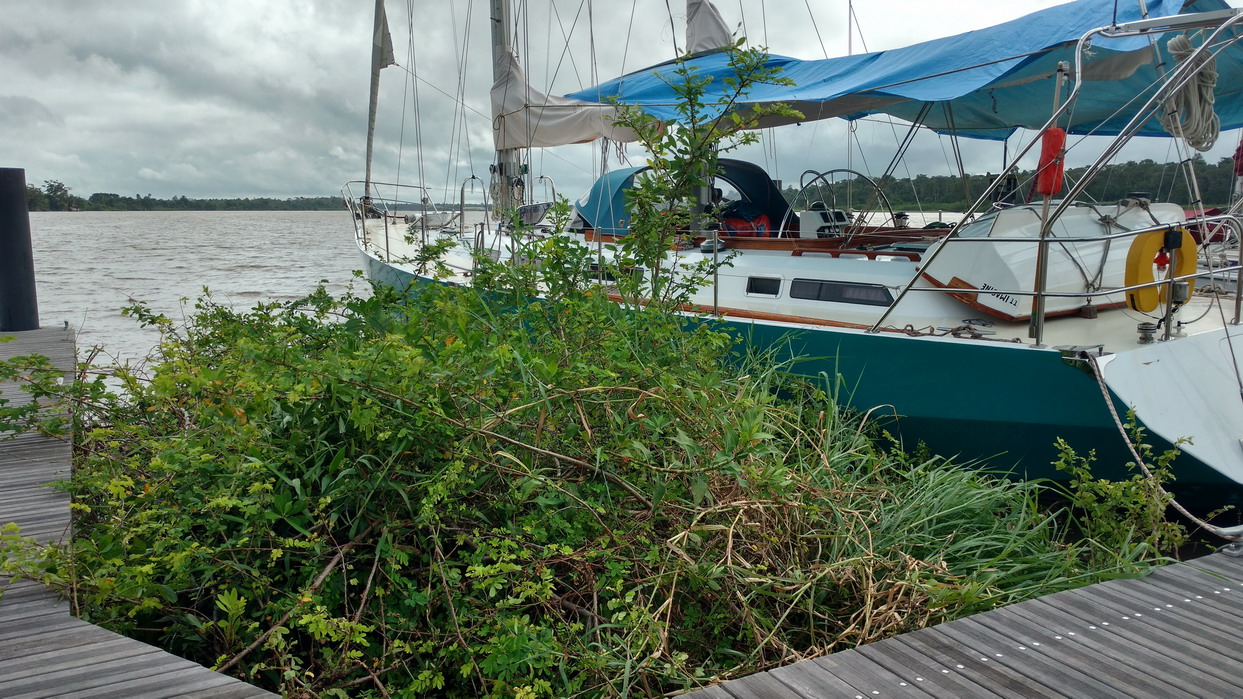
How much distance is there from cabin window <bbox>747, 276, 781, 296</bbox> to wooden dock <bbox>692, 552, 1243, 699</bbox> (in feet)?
13.3

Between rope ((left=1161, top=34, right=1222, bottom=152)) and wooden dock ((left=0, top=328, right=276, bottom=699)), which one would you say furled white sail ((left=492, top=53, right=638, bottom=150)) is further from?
wooden dock ((left=0, top=328, right=276, bottom=699))

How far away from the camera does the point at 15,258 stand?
7730 millimetres

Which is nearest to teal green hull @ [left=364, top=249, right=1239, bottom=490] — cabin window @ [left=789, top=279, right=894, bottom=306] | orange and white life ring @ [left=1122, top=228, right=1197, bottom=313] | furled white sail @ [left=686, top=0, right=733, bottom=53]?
cabin window @ [left=789, top=279, right=894, bottom=306]

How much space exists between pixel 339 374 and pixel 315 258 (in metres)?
30.1

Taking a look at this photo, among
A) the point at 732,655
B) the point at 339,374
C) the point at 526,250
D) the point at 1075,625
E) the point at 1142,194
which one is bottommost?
the point at 732,655

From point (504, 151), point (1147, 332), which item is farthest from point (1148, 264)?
point (504, 151)

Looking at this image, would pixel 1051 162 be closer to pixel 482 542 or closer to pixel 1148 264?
pixel 1148 264

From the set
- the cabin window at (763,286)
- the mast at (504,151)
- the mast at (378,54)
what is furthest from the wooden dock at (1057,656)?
the mast at (378,54)

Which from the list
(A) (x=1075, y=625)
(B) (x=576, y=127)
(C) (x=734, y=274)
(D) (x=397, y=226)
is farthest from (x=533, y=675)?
(D) (x=397, y=226)

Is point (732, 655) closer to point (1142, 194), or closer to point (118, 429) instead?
point (118, 429)

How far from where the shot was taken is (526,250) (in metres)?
4.73

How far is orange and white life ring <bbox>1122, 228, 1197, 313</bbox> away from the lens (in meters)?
4.90

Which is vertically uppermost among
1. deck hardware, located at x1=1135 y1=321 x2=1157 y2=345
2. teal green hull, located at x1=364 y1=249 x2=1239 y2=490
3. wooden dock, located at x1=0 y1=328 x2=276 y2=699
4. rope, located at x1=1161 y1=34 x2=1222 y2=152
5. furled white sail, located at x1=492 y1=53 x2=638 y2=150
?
furled white sail, located at x1=492 y1=53 x2=638 y2=150

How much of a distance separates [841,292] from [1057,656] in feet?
13.5
